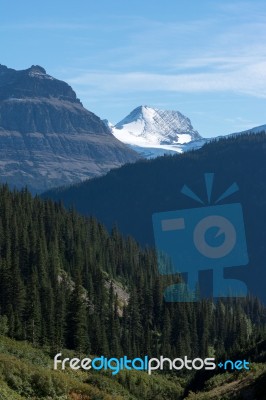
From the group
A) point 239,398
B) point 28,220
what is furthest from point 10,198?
point 239,398

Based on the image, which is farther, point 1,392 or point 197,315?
point 197,315

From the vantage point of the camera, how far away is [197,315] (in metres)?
143

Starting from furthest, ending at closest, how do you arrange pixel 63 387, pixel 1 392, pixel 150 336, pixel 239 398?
1. pixel 150 336
2. pixel 63 387
3. pixel 1 392
4. pixel 239 398

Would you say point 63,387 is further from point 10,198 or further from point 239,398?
point 10,198

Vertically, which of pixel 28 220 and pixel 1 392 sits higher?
pixel 28 220

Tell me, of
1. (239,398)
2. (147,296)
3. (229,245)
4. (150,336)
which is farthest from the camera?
(147,296)

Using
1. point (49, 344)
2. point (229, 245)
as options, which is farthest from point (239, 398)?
point (229, 245)

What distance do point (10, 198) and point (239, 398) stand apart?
13372cm

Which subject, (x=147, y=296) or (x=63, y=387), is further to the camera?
(x=147, y=296)

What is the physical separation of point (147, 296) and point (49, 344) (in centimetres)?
5297

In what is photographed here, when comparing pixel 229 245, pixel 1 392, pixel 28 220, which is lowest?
pixel 1 392

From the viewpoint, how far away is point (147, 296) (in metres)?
141

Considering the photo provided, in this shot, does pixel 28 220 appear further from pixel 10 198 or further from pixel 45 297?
pixel 45 297

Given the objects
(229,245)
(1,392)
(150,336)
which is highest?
(229,245)
